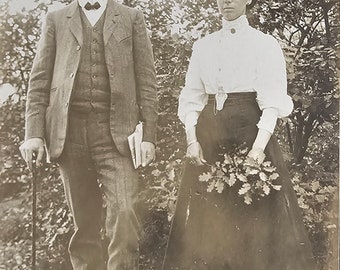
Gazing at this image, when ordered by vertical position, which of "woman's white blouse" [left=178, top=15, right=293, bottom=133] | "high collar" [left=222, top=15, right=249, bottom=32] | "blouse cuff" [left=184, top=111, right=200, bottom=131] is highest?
"high collar" [left=222, top=15, right=249, bottom=32]

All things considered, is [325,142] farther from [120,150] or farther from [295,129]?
[120,150]

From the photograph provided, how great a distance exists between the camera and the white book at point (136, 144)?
4.86 feet

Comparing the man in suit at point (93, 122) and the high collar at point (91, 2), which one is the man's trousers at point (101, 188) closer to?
the man in suit at point (93, 122)

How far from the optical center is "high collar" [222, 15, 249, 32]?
1521 millimetres

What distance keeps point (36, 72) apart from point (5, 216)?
1.23 ft

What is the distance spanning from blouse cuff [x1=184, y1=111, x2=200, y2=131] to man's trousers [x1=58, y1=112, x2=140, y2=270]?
17 cm

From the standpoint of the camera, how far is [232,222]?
4.89 feet

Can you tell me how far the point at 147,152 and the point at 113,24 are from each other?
331mm

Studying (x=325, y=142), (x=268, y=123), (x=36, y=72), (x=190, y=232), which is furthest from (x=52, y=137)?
(x=325, y=142)

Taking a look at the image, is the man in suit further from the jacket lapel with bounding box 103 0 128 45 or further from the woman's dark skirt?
the woman's dark skirt

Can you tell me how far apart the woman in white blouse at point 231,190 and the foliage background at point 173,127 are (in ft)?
0.12

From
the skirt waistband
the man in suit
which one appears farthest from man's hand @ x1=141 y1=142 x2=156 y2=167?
the skirt waistband

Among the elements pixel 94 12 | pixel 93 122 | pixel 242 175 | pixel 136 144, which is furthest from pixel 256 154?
pixel 94 12

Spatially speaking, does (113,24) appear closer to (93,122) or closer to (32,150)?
(93,122)
